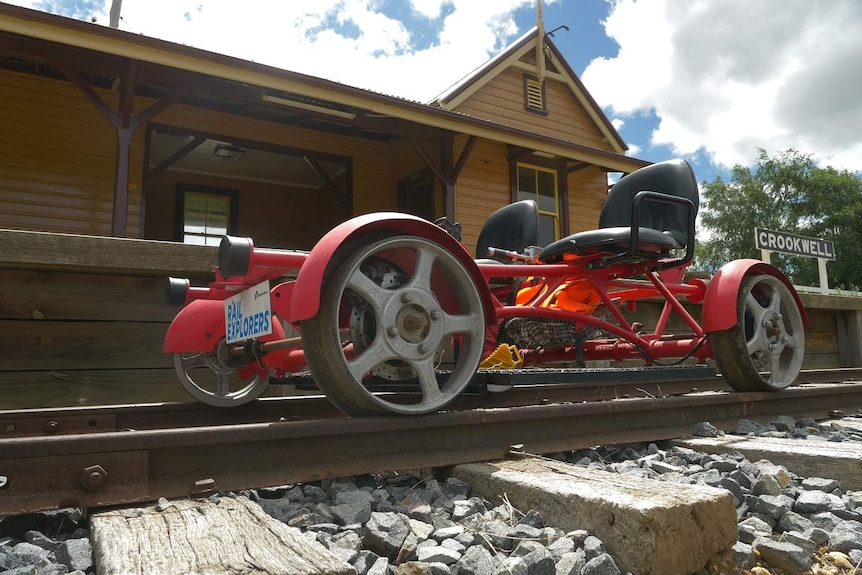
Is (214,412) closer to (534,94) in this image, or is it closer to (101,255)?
(101,255)

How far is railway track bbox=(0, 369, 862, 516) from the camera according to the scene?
5.05ft

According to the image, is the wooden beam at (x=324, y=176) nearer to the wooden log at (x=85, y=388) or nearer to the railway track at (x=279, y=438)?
the wooden log at (x=85, y=388)

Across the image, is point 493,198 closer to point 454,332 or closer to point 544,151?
point 544,151

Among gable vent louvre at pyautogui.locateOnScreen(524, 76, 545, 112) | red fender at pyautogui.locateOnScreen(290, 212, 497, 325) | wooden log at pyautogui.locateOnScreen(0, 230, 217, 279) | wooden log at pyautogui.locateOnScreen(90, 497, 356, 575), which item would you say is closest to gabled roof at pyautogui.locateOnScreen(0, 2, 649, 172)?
wooden log at pyautogui.locateOnScreen(0, 230, 217, 279)

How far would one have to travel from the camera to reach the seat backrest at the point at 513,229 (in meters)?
4.63

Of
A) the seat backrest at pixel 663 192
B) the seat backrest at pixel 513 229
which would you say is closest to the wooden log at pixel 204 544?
the seat backrest at pixel 663 192

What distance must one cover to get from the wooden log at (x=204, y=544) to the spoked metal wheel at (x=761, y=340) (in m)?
2.75

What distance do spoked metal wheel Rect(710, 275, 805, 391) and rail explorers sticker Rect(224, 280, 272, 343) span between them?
7.85ft

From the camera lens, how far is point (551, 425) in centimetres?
239

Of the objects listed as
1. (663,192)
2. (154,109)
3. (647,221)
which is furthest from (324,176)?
(663,192)

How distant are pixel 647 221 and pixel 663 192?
23cm

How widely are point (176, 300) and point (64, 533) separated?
141 centimetres

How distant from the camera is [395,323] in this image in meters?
2.15

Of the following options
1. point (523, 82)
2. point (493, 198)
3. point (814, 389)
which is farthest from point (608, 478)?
point (523, 82)
